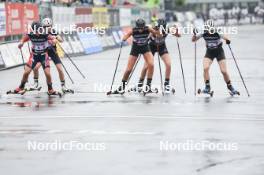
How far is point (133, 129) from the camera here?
12.9m

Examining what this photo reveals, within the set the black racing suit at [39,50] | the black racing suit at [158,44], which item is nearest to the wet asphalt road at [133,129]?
the black racing suit at [39,50]

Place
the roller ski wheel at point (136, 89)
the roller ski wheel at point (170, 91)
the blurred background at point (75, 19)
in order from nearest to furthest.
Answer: the roller ski wheel at point (170, 91) < the roller ski wheel at point (136, 89) < the blurred background at point (75, 19)

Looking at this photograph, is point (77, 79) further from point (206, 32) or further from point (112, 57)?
point (112, 57)

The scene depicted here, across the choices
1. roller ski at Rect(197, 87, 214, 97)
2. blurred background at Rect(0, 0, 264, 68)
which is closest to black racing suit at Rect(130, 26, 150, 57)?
roller ski at Rect(197, 87, 214, 97)

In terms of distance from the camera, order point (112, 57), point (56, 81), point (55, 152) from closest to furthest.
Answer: point (55, 152) → point (56, 81) → point (112, 57)

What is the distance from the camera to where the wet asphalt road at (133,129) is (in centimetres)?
970

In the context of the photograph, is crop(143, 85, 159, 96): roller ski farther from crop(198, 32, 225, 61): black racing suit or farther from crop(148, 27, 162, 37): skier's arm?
crop(198, 32, 225, 61): black racing suit

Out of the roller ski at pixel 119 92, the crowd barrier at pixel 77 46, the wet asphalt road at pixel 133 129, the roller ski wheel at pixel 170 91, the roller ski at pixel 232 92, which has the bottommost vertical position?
the crowd barrier at pixel 77 46

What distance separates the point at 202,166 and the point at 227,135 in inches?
103

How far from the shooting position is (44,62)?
736 inches

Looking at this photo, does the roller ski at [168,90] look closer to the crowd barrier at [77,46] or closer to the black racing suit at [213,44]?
the black racing suit at [213,44]

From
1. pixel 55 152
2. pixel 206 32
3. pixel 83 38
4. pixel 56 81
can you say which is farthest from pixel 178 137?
pixel 83 38

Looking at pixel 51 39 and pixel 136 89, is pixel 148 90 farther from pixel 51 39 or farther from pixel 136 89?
pixel 51 39

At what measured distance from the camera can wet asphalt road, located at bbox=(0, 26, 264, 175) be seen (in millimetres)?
9695
